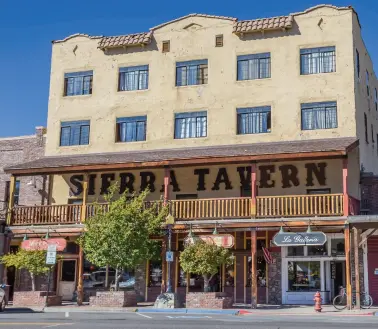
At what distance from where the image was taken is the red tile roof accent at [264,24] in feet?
103

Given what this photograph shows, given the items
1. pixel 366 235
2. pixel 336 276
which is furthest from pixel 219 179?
pixel 366 235

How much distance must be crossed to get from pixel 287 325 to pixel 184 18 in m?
20.6

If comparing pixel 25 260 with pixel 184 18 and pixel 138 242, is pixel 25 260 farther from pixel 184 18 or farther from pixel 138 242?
pixel 184 18

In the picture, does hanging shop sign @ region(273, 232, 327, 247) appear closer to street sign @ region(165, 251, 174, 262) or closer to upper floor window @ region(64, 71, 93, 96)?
street sign @ region(165, 251, 174, 262)

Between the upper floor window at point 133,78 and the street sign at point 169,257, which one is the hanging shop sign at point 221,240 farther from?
the upper floor window at point 133,78

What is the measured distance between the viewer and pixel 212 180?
3114 centimetres

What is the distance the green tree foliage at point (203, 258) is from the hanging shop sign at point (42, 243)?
576 cm

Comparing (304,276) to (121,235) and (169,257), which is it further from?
(121,235)

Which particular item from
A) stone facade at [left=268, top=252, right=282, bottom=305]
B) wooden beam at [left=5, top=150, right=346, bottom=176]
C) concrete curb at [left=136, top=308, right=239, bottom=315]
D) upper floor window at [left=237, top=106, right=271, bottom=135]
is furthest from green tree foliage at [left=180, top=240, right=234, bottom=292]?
upper floor window at [left=237, top=106, right=271, bottom=135]

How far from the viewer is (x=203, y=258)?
25688mm

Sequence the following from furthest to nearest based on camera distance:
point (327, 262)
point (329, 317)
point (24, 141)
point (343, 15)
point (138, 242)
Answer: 1. point (24, 141)
2. point (343, 15)
3. point (327, 262)
4. point (138, 242)
5. point (329, 317)

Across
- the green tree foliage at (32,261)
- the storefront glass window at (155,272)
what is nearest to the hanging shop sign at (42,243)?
the green tree foliage at (32,261)

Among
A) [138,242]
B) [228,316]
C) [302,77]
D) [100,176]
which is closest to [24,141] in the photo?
[100,176]

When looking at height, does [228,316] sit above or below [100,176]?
below
